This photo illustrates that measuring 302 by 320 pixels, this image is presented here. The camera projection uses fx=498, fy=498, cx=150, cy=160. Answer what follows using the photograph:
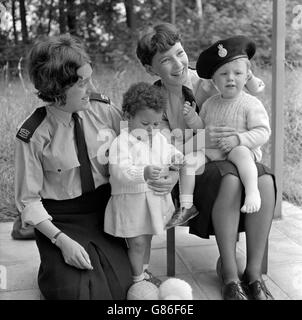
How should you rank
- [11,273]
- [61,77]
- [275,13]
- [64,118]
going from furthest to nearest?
[275,13] → [11,273] → [64,118] → [61,77]

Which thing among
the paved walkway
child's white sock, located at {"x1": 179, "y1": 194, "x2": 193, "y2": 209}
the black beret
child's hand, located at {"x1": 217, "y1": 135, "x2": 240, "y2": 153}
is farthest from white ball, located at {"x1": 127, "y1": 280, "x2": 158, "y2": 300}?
the black beret

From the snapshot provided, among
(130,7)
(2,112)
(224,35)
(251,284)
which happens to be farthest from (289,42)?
(251,284)

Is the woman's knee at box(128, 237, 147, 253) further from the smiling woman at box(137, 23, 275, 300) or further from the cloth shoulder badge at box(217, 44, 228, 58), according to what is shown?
the cloth shoulder badge at box(217, 44, 228, 58)

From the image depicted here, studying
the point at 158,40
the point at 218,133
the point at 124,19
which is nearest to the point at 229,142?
the point at 218,133

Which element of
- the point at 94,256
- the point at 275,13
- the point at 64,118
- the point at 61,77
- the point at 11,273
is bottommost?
the point at 11,273

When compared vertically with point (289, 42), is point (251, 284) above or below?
below

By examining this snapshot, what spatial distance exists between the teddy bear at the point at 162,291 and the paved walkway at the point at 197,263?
0.23 meters

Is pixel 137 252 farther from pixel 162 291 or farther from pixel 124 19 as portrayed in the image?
pixel 124 19

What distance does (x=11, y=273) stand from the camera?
2.65 metres

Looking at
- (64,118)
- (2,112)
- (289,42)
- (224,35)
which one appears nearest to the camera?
(64,118)

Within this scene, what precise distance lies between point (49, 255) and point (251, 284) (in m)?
0.90

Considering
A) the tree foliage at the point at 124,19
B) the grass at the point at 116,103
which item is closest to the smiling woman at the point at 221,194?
the grass at the point at 116,103

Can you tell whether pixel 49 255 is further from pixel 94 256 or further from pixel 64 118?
pixel 64 118

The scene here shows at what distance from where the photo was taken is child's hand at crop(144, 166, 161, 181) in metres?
1.99
